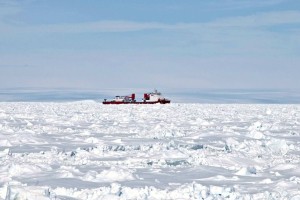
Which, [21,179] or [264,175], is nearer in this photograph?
[21,179]

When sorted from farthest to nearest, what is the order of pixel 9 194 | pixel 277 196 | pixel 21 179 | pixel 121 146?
pixel 121 146, pixel 21 179, pixel 277 196, pixel 9 194

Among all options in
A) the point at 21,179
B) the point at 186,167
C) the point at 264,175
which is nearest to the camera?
the point at 21,179

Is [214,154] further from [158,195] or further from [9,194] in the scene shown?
[9,194]

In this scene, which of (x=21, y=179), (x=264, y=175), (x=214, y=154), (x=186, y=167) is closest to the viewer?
(x=21, y=179)

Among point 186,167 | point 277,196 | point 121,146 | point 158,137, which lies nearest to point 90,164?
point 186,167

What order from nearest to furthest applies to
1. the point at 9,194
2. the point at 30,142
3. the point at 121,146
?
1. the point at 9,194
2. the point at 121,146
3. the point at 30,142

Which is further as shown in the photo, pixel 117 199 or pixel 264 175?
pixel 264 175

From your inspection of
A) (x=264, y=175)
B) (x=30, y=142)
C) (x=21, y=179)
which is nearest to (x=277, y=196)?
(x=264, y=175)

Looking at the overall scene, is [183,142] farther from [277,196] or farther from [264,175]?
[277,196]

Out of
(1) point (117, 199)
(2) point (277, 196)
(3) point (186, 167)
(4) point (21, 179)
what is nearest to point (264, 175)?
(3) point (186, 167)
